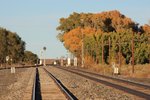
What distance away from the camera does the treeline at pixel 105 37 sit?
100800 mm

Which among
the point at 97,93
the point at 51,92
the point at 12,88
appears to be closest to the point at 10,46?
the point at 12,88

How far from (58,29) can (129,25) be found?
→ 22668 mm

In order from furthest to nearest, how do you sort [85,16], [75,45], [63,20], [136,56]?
[63,20] → [85,16] → [75,45] → [136,56]

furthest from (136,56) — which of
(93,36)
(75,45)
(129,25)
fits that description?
(129,25)

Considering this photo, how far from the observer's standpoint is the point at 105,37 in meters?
108

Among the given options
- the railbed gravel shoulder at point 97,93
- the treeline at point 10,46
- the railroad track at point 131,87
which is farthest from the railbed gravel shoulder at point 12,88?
the treeline at point 10,46

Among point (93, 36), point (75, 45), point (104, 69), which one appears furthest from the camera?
point (75, 45)

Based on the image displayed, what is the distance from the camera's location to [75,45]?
413 ft

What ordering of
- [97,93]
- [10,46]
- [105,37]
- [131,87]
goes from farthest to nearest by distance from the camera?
[10,46]
[105,37]
[131,87]
[97,93]

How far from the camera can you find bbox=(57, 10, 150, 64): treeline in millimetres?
100800

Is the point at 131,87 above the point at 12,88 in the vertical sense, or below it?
above

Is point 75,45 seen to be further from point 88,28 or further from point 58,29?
point 58,29

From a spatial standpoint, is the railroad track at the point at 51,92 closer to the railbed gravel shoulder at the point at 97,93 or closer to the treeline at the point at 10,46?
the railbed gravel shoulder at the point at 97,93

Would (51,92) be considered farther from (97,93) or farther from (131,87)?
(131,87)
